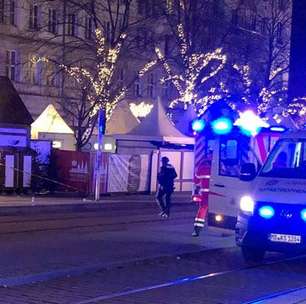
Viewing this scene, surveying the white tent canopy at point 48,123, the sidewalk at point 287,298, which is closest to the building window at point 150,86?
the white tent canopy at point 48,123

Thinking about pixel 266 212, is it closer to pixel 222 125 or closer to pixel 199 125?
pixel 222 125

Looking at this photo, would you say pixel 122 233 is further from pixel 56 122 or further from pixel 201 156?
pixel 56 122

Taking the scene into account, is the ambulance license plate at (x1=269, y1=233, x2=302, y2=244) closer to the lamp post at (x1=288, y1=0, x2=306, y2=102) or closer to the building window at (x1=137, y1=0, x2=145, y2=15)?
the lamp post at (x1=288, y1=0, x2=306, y2=102)

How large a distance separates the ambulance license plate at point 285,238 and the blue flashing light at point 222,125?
135 inches

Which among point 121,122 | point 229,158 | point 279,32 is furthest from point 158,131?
point 279,32

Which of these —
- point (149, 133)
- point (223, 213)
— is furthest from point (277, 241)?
point (149, 133)

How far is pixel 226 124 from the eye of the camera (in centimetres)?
1491

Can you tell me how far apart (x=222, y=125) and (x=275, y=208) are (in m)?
3.34

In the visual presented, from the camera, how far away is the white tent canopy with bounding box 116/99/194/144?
35.2 meters

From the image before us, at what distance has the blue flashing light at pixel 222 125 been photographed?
14914 millimetres

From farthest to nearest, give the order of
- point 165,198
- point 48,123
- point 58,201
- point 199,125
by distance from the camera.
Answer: point 48,123 → point 58,201 → point 165,198 → point 199,125

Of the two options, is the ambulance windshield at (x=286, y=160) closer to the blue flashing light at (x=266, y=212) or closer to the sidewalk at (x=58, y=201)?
the blue flashing light at (x=266, y=212)

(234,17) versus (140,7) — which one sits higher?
(140,7)

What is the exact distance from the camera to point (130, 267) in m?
11.7
